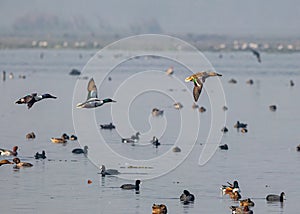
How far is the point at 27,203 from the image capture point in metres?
21.2

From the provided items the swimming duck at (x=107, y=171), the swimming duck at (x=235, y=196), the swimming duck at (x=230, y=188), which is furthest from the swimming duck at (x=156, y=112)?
the swimming duck at (x=235, y=196)

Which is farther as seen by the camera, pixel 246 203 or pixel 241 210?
pixel 246 203

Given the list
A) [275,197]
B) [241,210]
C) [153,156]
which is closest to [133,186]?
[275,197]

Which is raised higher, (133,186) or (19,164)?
(19,164)

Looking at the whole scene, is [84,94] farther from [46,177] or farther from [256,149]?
[46,177]

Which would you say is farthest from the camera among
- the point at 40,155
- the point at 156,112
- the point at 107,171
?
the point at 156,112

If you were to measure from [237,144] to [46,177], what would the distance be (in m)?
7.54

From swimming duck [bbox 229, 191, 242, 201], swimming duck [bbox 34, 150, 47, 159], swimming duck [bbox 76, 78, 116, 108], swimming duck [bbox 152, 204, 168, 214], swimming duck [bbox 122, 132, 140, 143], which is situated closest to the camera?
swimming duck [bbox 152, 204, 168, 214]

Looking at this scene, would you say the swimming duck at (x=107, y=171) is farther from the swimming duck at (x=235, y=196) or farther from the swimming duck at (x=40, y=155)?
the swimming duck at (x=235, y=196)

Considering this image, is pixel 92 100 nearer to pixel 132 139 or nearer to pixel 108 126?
pixel 132 139

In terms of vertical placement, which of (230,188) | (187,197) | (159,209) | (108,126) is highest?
(108,126)

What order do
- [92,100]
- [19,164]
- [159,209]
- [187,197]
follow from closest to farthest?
[159,209] → [187,197] → [92,100] → [19,164]

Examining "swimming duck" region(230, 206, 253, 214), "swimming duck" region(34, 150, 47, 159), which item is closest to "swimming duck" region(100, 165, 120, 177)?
"swimming duck" region(34, 150, 47, 159)

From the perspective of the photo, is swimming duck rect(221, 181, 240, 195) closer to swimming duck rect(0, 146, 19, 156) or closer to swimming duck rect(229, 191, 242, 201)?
swimming duck rect(229, 191, 242, 201)
